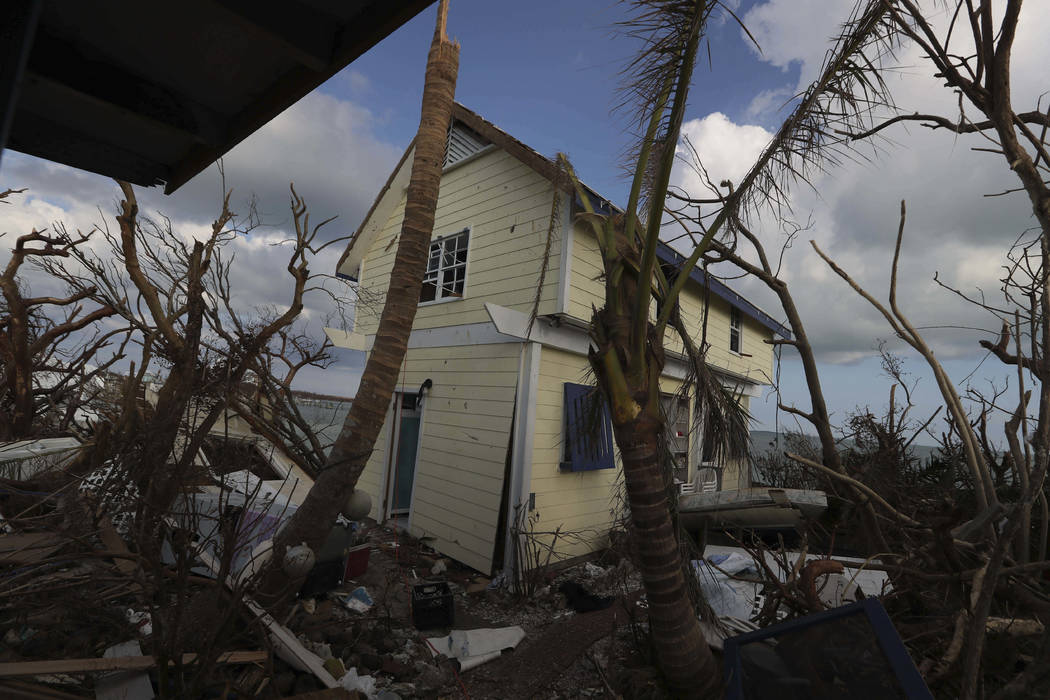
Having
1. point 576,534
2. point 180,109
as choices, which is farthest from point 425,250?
point 576,534

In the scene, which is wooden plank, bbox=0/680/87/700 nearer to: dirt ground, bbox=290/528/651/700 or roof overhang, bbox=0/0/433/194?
dirt ground, bbox=290/528/651/700

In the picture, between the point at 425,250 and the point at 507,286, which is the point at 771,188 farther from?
the point at 507,286

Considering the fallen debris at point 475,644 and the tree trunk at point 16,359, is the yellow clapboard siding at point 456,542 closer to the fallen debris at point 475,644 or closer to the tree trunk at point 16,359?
the fallen debris at point 475,644

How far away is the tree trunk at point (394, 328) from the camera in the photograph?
4.95 m

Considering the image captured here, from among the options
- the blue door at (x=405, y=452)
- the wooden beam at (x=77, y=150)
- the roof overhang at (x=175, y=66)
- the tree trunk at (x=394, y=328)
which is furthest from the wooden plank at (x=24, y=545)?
the blue door at (x=405, y=452)

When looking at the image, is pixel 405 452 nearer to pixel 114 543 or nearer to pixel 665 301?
pixel 114 543

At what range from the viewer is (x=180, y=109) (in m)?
2.08

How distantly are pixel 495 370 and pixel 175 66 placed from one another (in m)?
6.03

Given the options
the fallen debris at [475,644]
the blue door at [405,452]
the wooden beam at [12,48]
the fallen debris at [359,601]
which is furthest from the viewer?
the blue door at [405,452]

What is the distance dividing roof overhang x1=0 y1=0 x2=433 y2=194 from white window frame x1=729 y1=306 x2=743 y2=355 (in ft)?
39.9

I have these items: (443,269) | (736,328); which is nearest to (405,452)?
(443,269)

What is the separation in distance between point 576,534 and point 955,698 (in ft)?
18.1

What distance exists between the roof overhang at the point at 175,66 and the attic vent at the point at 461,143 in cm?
746

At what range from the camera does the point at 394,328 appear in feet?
17.6
